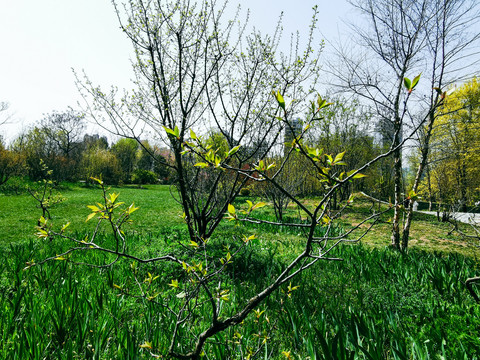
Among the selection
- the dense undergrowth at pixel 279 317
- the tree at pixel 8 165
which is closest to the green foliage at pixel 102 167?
the tree at pixel 8 165

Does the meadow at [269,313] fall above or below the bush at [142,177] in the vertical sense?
below

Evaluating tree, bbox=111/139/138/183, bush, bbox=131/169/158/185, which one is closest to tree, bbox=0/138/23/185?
bush, bbox=131/169/158/185

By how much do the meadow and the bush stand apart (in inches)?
1227

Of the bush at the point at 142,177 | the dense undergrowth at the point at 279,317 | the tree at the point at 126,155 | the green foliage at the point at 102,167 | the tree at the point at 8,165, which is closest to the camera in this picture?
the dense undergrowth at the point at 279,317

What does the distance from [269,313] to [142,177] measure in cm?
3464

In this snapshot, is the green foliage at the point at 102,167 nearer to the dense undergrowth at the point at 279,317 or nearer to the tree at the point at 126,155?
the tree at the point at 126,155

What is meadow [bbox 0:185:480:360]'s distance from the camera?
1806 mm

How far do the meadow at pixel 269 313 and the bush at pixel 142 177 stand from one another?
102ft

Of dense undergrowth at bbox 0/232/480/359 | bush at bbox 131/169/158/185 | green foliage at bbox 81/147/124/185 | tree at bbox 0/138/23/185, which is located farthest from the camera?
bush at bbox 131/169/158/185

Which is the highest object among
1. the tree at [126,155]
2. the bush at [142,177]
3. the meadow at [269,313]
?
the tree at [126,155]

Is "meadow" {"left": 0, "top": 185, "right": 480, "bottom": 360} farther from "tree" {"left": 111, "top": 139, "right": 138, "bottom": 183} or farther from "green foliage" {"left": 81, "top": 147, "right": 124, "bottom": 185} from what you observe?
"tree" {"left": 111, "top": 139, "right": 138, "bottom": 183}

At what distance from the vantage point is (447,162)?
1312cm

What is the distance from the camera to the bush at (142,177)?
34.0 metres

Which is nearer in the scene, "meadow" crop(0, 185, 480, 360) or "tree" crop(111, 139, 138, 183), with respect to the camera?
"meadow" crop(0, 185, 480, 360)
